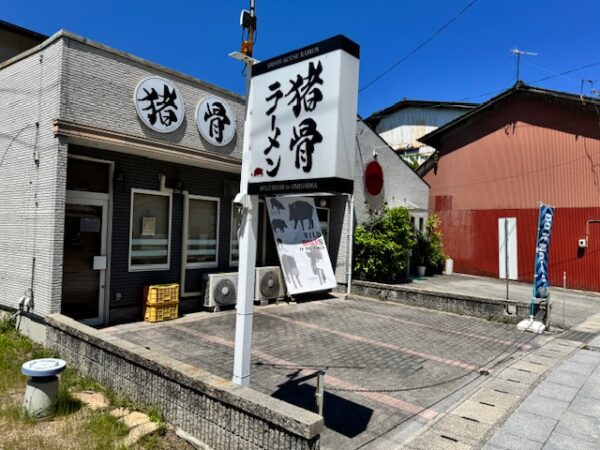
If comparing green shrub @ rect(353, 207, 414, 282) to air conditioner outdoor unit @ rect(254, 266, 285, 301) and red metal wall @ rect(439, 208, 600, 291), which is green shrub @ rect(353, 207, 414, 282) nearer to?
air conditioner outdoor unit @ rect(254, 266, 285, 301)

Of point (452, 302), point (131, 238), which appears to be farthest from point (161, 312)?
point (452, 302)

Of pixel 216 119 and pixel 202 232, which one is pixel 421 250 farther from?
pixel 216 119

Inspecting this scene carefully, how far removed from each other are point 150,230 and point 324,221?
643cm

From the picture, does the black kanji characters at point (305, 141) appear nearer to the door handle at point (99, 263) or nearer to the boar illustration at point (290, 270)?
the door handle at point (99, 263)

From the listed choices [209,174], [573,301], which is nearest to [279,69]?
[209,174]

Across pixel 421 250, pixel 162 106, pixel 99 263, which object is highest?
pixel 162 106

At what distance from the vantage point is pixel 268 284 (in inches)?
429

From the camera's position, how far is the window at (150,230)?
27.8ft

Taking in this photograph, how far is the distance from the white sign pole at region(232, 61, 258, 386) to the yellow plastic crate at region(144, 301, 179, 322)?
4694 mm

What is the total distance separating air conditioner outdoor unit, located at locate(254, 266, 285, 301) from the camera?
10.7m

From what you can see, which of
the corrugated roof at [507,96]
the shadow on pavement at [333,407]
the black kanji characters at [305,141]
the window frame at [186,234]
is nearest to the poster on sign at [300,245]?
the window frame at [186,234]

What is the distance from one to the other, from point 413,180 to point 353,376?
14.0 meters

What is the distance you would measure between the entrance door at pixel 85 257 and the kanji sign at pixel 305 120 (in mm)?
4988

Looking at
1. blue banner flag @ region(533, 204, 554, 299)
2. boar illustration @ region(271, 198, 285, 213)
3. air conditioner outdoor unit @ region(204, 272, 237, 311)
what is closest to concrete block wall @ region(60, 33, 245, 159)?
air conditioner outdoor unit @ region(204, 272, 237, 311)
